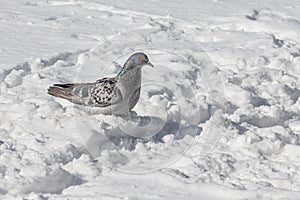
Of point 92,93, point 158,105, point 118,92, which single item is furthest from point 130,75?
point 158,105

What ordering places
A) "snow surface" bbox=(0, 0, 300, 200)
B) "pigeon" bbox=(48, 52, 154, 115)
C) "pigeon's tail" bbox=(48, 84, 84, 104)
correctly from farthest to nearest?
"pigeon's tail" bbox=(48, 84, 84, 104) < "pigeon" bbox=(48, 52, 154, 115) < "snow surface" bbox=(0, 0, 300, 200)

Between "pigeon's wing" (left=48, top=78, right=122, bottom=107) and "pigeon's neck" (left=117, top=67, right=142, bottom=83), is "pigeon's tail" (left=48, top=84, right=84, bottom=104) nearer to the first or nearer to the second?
"pigeon's wing" (left=48, top=78, right=122, bottom=107)

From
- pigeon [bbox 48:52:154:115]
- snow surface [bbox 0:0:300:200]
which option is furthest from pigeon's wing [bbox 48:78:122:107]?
snow surface [bbox 0:0:300:200]

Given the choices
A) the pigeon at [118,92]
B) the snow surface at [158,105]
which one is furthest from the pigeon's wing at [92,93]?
the snow surface at [158,105]

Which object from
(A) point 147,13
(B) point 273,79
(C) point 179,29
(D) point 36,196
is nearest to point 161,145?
(D) point 36,196

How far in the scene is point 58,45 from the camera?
7996 mm

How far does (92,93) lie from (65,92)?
33cm

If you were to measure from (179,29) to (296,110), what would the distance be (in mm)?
2913

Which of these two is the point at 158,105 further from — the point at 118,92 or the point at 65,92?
the point at 65,92

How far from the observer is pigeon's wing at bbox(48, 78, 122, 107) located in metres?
5.48

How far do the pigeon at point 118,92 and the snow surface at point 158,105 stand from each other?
8 centimetres

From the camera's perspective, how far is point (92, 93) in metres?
5.56

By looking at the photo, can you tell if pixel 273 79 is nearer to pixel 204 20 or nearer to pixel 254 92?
pixel 254 92

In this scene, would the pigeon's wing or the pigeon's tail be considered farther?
the pigeon's tail
